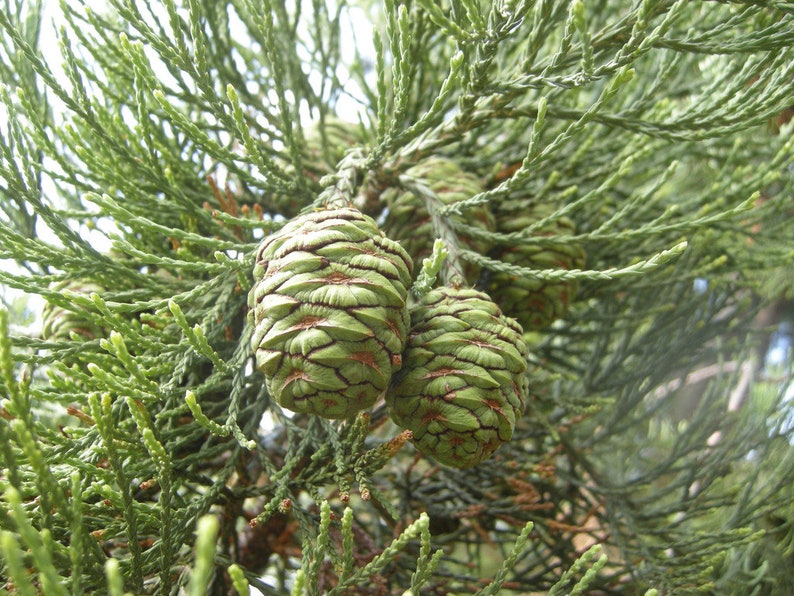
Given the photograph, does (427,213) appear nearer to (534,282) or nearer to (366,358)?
(534,282)

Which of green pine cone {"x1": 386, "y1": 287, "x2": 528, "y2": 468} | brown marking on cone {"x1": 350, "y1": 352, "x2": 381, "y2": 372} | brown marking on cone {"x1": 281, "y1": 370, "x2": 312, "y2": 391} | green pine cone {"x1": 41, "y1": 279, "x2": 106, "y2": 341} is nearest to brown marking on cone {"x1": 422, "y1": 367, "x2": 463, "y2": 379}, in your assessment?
green pine cone {"x1": 386, "y1": 287, "x2": 528, "y2": 468}

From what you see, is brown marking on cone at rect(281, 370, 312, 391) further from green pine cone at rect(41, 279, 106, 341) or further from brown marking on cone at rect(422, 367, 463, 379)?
green pine cone at rect(41, 279, 106, 341)

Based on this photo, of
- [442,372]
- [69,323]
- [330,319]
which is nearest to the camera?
[330,319]

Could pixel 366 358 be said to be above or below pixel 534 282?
below

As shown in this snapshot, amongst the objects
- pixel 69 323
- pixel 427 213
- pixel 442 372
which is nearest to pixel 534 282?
pixel 427 213

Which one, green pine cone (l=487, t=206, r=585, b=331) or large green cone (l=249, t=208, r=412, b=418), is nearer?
large green cone (l=249, t=208, r=412, b=418)

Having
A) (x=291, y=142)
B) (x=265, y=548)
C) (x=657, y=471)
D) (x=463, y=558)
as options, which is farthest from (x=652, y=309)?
(x=463, y=558)
